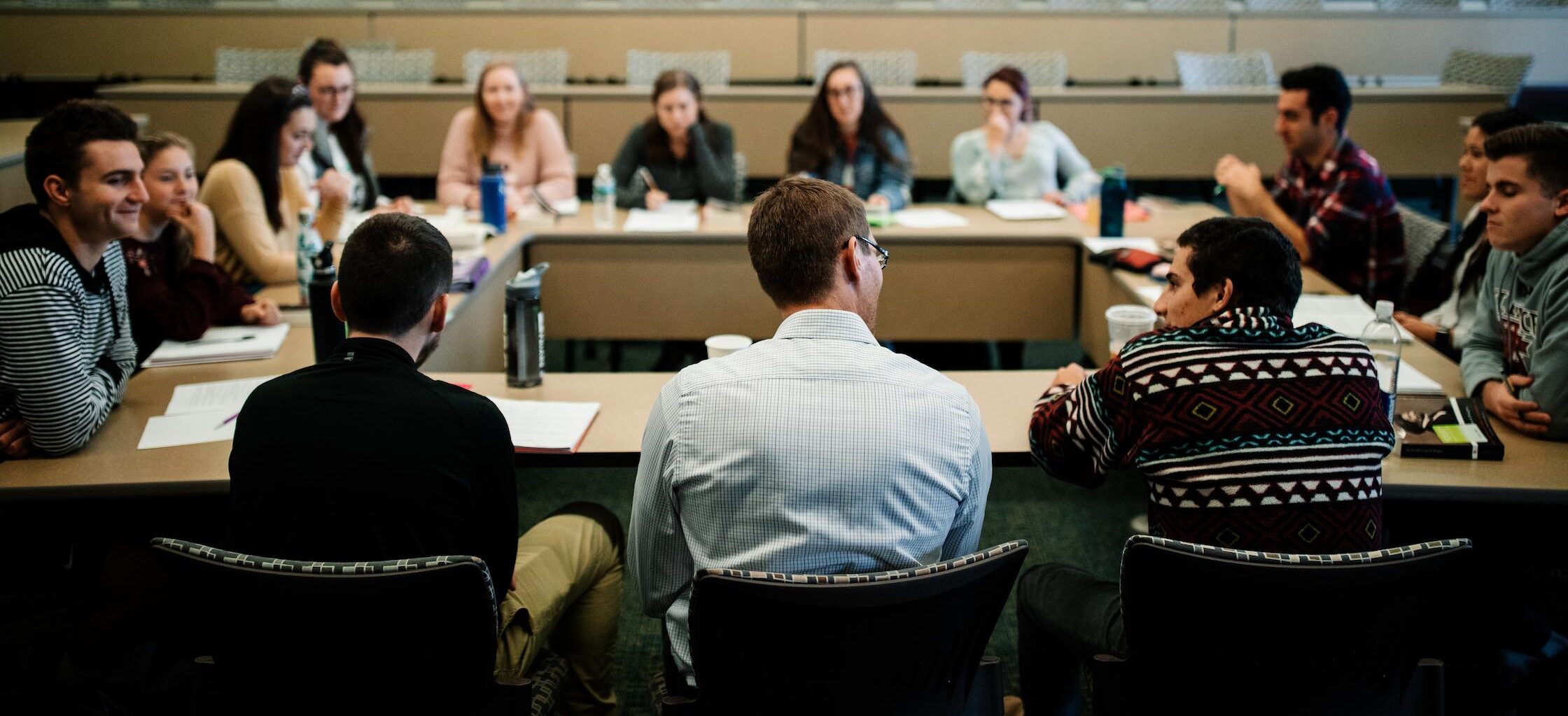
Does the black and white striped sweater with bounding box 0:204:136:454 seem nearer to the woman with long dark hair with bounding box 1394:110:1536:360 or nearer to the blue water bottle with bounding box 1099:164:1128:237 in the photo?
the blue water bottle with bounding box 1099:164:1128:237

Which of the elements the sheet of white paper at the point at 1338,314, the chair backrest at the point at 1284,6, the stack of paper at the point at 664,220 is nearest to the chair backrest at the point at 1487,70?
the chair backrest at the point at 1284,6

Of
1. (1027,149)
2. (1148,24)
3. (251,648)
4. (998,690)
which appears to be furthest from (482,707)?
(1148,24)

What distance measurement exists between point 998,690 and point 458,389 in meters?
0.81

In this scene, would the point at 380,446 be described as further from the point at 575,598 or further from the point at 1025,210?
the point at 1025,210

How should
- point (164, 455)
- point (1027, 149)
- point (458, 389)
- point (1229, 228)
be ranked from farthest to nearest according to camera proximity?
point (1027, 149) → point (164, 455) → point (1229, 228) → point (458, 389)

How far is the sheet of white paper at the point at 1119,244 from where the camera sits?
342cm

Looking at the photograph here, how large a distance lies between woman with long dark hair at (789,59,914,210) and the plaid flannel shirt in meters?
1.46

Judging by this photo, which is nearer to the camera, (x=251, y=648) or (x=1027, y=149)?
(x=251, y=648)

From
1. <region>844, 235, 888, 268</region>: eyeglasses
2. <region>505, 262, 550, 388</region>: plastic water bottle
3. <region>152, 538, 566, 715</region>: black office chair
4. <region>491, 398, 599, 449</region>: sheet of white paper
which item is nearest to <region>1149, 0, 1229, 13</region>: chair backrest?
<region>505, 262, 550, 388</region>: plastic water bottle

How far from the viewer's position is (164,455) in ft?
6.28

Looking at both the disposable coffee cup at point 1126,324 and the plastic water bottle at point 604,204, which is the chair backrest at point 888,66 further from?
the disposable coffee cup at point 1126,324

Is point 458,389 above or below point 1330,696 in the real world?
above

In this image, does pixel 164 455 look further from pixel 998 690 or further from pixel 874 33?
pixel 874 33

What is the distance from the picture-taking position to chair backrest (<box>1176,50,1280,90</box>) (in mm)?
7242
